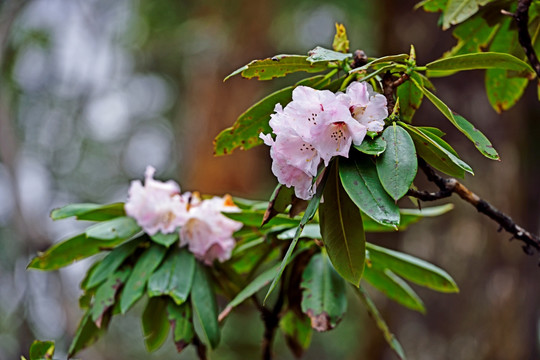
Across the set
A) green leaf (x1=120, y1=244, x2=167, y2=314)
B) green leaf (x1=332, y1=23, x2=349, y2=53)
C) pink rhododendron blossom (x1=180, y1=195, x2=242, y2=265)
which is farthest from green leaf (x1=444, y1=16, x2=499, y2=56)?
green leaf (x1=120, y1=244, x2=167, y2=314)

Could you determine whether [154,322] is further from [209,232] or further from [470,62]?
[470,62]

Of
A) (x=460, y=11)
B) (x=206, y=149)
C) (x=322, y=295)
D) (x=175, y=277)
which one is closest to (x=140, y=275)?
(x=175, y=277)

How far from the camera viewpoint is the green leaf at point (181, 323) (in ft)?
3.23

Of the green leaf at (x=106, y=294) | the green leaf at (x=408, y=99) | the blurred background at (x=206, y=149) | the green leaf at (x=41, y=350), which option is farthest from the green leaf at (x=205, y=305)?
the blurred background at (x=206, y=149)

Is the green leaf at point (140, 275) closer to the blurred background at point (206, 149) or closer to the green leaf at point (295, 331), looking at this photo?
the green leaf at point (295, 331)

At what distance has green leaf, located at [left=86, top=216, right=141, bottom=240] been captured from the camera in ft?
3.39

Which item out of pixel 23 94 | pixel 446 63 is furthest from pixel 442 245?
pixel 23 94

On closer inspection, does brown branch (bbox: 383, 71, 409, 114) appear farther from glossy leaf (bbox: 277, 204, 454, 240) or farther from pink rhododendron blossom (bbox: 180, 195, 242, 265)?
pink rhododendron blossom (bbox: 180, 195, 242, 265)

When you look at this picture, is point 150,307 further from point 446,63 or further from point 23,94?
point 23,94

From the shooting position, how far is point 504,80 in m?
1.05

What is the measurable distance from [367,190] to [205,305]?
467 millimetres

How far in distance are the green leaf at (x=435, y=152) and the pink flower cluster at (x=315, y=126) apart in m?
0.05

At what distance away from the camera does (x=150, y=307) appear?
1089mm

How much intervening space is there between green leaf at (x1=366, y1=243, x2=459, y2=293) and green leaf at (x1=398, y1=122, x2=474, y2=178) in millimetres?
348
